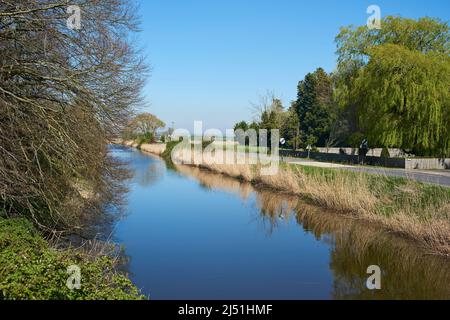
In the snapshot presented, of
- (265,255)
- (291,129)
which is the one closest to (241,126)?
(291,129)

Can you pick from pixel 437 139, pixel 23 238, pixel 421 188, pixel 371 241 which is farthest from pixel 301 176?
pixel 23 238

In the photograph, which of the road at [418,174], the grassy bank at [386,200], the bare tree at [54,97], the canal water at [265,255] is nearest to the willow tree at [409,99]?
the road at [418,174]

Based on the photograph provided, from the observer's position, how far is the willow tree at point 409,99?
2678 cm

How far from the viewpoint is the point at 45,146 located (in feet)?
29.0

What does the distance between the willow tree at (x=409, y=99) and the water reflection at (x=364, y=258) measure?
12972 mm

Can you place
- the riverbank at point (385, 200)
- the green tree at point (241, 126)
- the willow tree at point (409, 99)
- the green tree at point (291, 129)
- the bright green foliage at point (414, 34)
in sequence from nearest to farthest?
the riverbank at point (385, 200)
the willow tree at point (409, 99)
the bright green foliage at point (414, 34)
the green tree at point (291, 129)
the green tree at point (241, 126)

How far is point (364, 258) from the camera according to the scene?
36.0 feet

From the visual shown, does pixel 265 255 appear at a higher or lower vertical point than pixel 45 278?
lower

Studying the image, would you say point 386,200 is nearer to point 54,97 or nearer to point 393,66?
point 54,97

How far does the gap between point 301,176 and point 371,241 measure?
825 centimetres

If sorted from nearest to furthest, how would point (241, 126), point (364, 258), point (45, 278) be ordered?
point (45, 278), point (364, 258), point (241, 126)

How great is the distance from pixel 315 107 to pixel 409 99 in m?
20.9

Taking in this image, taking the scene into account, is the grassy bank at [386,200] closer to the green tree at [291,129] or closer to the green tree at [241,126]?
the green tree at [291,129]

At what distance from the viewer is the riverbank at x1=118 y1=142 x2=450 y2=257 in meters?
11.3
